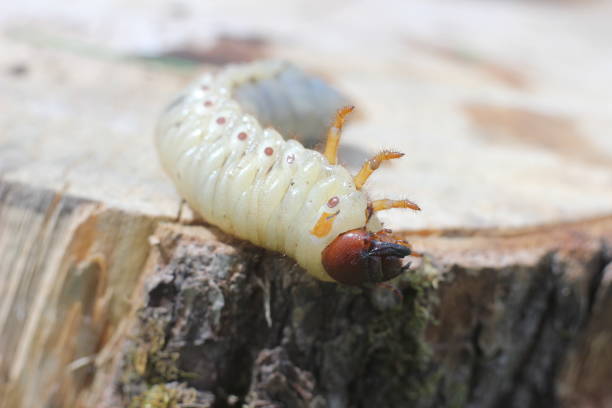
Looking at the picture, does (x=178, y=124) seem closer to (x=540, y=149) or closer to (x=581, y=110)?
(x=540, y=149)

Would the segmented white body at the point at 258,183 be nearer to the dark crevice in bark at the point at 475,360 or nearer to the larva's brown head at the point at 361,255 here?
the larva's brown head at the point at 361,255

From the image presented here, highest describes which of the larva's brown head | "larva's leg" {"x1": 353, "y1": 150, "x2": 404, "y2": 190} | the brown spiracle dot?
"larva's leg" {"x1": 353, "y1": 150, "x2": 404, "y2": 190}

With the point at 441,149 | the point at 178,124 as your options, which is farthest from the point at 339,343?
the point at 441,149

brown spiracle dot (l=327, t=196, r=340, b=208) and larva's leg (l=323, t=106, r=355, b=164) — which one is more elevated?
larva's leg (l=323, t=106, r=355, b=164)

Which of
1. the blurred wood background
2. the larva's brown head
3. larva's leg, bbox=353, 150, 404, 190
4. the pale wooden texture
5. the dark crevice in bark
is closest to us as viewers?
the larva's brown head

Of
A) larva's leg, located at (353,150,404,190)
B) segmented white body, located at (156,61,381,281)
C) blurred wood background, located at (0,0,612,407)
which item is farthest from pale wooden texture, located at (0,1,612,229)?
larva's leg, located at (353,150,404,190)

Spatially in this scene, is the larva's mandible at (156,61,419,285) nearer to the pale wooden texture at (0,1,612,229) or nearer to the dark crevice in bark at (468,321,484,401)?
the pale wooden texture at (0,1,612,229)

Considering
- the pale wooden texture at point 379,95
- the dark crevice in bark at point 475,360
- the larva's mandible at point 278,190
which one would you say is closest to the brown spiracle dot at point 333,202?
the larva's mandible at point 278,190
